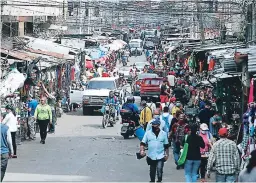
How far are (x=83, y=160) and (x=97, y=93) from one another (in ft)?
51.4

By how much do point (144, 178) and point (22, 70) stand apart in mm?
12256

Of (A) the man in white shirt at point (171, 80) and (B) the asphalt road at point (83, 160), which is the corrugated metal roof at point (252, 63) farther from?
(A) the man in white shirt at point (171, 80)

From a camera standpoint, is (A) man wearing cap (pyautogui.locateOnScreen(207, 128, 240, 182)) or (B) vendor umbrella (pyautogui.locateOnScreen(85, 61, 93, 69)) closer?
(A) man wearing cap (pyautogui.locateOnScreen(207, 128, 240, 182))

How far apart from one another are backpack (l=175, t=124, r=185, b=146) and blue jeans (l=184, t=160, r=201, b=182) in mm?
3202

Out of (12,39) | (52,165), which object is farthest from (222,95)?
(12,39)

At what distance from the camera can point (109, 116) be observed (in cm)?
3131

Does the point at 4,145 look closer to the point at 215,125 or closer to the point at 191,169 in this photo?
the point at 191,169

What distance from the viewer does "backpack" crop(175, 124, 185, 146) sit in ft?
61.3

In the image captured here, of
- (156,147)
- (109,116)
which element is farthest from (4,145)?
(109,116)

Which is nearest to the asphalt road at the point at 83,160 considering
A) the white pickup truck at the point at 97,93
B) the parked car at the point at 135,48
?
the white pickup truck at the point at 97,93

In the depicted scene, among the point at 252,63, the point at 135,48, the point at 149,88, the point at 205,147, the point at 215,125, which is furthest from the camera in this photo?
the point at 135,48

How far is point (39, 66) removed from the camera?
32156 millimetres

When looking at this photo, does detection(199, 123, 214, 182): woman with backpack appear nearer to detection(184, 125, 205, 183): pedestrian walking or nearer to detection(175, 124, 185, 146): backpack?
detection(184, 125, 205, 183): pedestrian walking

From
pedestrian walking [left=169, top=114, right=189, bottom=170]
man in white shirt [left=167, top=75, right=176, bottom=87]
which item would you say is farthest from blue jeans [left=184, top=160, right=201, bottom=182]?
man in white shirt [left=167, top=75, right=176, bottom=87]
